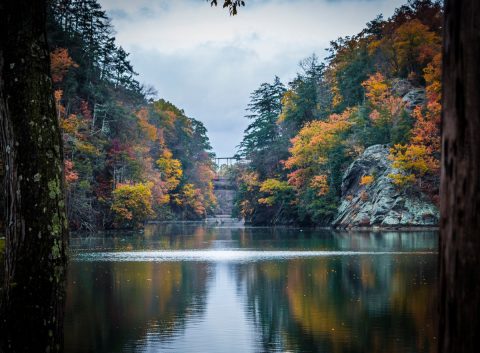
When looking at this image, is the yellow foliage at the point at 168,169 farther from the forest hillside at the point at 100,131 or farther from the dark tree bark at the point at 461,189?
the dark tree bark at the point at 461,189

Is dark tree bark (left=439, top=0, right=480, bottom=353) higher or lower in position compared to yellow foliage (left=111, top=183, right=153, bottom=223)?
lower

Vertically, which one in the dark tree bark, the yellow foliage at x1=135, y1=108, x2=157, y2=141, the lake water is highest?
the yellow foliage at x1=135, y1=108, x2=157, y2=141

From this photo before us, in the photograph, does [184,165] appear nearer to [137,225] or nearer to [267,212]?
[267,212]

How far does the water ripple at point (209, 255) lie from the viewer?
28594mm

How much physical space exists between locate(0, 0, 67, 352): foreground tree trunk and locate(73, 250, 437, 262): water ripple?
22.3 meters

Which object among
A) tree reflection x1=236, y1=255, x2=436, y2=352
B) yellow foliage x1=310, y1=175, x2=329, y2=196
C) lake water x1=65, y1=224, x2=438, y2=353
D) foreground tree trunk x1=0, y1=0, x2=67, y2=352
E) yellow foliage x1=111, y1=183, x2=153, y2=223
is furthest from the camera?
yellow foliage x1=310, y1=175, x2=329, y2=196

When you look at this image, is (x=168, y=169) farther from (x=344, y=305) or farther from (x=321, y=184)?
(x=344, y=305)

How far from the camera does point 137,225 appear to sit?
5681cm

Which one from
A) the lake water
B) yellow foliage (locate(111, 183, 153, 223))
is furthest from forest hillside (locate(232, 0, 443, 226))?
the lake water

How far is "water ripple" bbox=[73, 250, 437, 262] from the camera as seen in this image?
93.8ft

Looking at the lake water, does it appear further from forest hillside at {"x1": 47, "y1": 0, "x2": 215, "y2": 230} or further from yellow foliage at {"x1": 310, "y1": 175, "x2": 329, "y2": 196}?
yellow foliage at {"x1": 310, "y1": 175, "x2": 329, "y2": 196}

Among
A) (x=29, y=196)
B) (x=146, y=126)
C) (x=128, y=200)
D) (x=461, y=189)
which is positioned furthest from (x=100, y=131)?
(x=461, y=189)

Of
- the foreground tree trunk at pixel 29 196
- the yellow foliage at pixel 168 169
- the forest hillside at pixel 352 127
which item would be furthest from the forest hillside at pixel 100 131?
the foreground tree trunk at pixel 29 196

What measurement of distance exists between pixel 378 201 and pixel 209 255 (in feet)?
80.4
